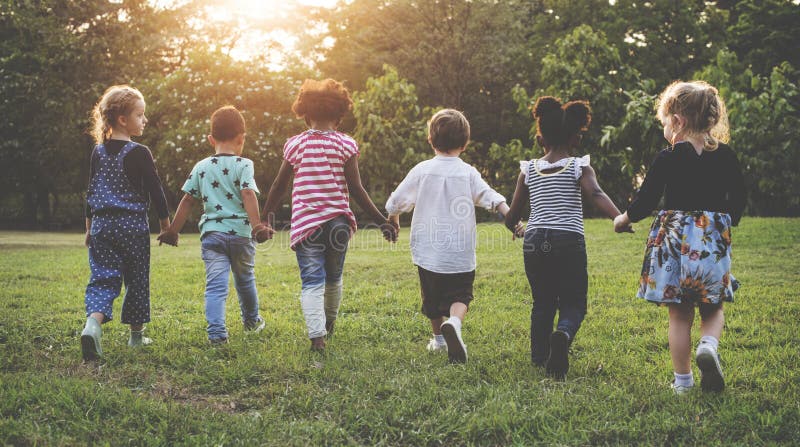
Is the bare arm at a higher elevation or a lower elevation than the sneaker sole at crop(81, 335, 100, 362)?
higher

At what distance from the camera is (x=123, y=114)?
436 cm

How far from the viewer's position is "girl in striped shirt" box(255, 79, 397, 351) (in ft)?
14.4

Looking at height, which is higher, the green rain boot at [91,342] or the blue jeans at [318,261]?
the blue jeans at [318,261]

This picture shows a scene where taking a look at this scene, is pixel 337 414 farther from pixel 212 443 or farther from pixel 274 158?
pixel 274 158

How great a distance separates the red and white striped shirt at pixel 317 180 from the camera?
173 inches

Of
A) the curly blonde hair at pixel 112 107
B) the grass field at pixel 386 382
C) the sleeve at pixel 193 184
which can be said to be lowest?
the grass field at pixel 386 382

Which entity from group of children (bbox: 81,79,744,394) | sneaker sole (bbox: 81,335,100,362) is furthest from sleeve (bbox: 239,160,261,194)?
sneaker sole (bbox: 81,335,100,362)

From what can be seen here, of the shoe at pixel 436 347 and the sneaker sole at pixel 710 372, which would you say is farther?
the shoe at pixel 436 347

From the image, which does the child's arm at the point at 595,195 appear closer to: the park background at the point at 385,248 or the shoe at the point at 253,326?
the park background at the point at 385,248

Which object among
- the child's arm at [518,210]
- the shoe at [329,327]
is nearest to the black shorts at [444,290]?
the child's arm at [518,210]

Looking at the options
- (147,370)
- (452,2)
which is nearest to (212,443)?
(147,370)

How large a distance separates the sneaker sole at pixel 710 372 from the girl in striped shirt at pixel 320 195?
2.12 meters

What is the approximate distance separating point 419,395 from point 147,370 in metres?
1.75

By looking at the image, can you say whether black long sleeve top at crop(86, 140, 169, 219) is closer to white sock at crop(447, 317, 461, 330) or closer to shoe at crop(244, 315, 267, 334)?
shoe at crop(244, 315, 267, 334)
